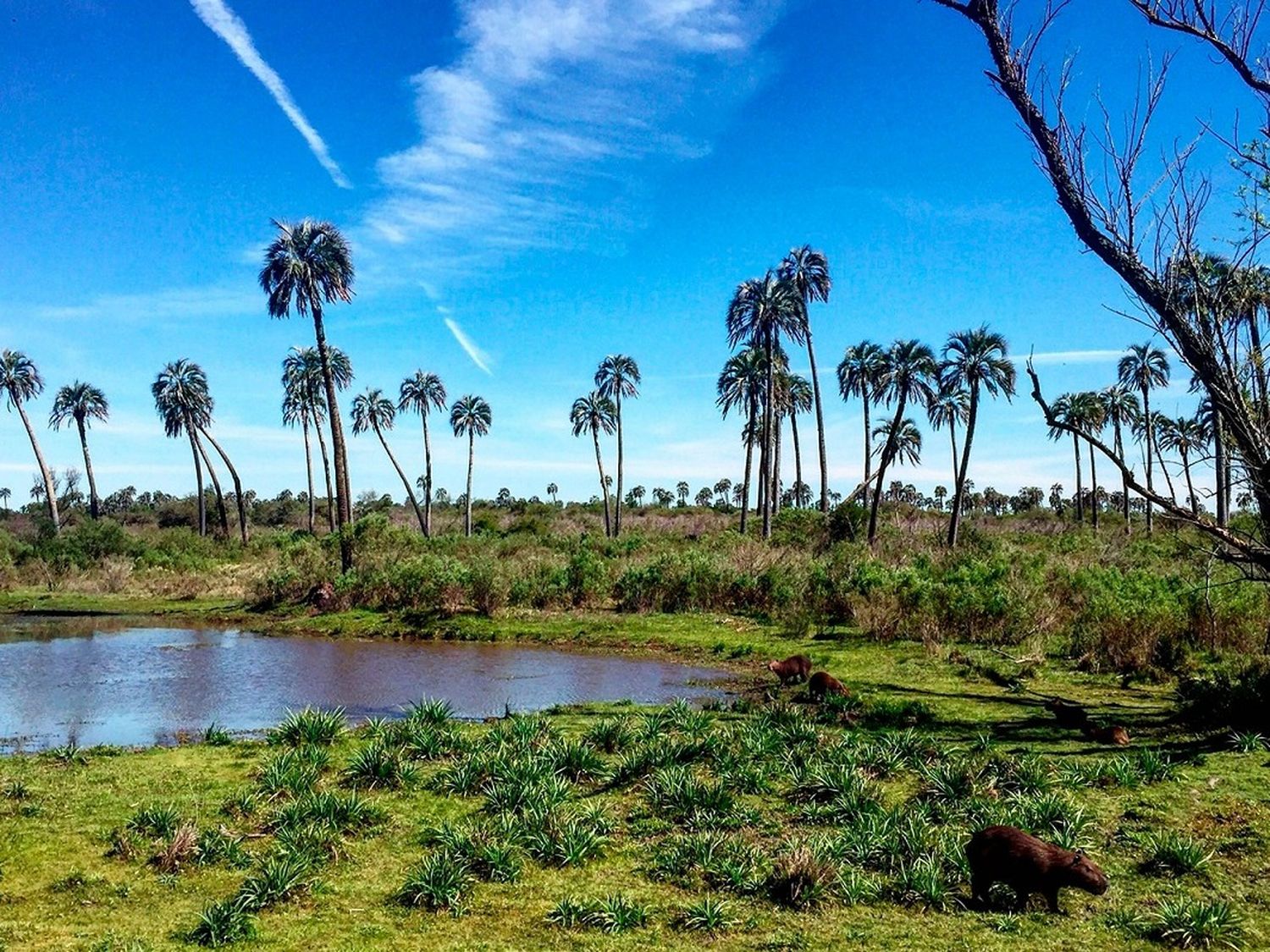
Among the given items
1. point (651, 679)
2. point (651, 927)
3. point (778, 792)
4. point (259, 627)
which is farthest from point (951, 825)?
point (259, 627)

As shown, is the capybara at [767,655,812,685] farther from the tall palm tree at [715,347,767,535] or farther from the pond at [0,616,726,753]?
the tall palm tree at [715,347,767,535]

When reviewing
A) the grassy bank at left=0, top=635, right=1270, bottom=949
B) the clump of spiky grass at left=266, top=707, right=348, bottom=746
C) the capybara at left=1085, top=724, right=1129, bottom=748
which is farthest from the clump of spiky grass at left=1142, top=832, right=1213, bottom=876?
the clump of spiky grass at left=266, top=707, right=348, bottom=746

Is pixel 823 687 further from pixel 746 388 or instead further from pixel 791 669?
pixel 746 388

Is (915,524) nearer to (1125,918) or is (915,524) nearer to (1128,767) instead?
(1128,767)

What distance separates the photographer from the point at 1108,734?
11.1m

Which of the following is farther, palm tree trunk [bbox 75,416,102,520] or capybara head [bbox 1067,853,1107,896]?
palm tree trunk [bbox 75,416,102,520]

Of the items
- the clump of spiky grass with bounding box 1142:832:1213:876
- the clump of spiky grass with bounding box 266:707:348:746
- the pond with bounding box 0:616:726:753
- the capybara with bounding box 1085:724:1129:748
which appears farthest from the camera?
the pond with bounding box 0:616:726:753

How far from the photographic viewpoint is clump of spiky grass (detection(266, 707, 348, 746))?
11008 mm

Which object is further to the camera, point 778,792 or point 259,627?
point 259,627

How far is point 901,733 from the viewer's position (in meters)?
10.5

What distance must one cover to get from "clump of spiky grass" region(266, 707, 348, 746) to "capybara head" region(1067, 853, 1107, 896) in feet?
29.0

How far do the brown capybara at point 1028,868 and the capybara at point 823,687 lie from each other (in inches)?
299

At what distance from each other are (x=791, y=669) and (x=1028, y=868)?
379 inches

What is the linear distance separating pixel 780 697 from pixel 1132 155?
10.3m
